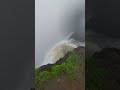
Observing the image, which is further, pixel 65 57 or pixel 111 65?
pixel 65 57

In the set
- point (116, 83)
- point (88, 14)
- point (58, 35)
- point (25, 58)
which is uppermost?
point (88, 14)

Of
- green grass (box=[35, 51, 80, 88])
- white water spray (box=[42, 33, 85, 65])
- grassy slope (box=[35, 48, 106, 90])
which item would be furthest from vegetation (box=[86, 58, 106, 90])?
white water spray (box=[42, 33, 85, 65])

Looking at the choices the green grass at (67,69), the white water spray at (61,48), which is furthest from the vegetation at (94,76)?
the white water spray at (61,48)

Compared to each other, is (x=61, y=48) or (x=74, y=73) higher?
(x=61, y=48)

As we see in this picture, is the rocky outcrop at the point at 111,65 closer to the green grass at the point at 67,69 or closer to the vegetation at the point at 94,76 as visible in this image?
the vegetation at the point at 94,76

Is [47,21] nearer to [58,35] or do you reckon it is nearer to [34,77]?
[58,35]

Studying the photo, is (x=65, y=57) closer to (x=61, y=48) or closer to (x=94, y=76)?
(x=61, y=48)

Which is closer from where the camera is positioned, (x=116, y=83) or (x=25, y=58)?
(x=116, y=83)

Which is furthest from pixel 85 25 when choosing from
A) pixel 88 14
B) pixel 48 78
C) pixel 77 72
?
pixel 48 78

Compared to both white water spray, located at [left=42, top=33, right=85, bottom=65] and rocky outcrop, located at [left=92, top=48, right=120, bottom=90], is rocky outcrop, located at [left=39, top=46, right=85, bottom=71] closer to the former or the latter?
white water spray, located at [left=42, top=33, right=85, bottom=65]

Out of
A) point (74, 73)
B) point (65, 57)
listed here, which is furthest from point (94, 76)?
point (65, 57)

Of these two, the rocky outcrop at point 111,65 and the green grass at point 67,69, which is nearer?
the rocky outcrop at point 111,65
